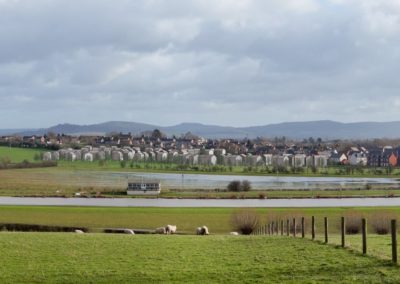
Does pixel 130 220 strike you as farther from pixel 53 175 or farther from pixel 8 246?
pixel 53 175

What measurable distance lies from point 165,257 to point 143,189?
239 ft

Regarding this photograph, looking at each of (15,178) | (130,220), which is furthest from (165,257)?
(15,178)

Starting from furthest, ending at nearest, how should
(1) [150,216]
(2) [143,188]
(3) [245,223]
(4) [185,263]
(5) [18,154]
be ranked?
(5) [18,154]
(2) [143,188]
(1) [150,216]
(3) [245,223]
(4) [185,263]

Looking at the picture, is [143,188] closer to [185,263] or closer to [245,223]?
[245,223]

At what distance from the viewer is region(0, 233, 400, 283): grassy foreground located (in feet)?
42.7

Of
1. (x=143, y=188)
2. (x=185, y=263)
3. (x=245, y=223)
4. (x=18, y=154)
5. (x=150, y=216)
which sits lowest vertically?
(x=143, y=188)

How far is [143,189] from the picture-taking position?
88625 millimetres

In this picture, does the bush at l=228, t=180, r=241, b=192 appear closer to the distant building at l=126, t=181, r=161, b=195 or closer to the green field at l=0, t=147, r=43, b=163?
the distant building at l=126, t=181, r=161, b=195

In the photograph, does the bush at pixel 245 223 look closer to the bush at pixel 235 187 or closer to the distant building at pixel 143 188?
the distant building at pixel 143 188

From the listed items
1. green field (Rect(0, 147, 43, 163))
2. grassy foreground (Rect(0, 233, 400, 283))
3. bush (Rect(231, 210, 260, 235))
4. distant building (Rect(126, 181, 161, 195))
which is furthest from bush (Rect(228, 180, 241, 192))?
green field (Rect(0, 147, 43, 163))

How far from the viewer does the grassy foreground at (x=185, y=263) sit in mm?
13008

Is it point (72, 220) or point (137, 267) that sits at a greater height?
point (137, 267)

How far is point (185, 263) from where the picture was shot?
15.3 m

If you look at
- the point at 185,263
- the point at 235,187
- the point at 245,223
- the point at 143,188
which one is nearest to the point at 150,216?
the point at 245,223
